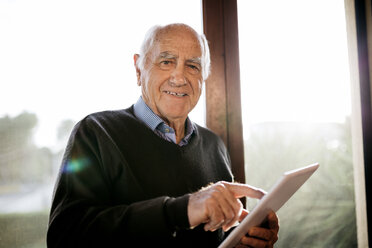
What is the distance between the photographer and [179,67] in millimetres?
1200

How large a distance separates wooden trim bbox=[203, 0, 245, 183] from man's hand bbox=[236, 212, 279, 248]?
0.48 meters

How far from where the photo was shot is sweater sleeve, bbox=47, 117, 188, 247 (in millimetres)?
773

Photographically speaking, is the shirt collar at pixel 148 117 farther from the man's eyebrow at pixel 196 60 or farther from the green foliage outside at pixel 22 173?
the green foliage outside at pixel 22 173

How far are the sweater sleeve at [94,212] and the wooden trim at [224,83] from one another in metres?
0.72

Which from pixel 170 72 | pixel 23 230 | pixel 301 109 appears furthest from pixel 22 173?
pixel 301 109

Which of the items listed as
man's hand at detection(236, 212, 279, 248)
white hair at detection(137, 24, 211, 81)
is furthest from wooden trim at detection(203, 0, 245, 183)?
man's hand at detection(236, 212, 279, 248)

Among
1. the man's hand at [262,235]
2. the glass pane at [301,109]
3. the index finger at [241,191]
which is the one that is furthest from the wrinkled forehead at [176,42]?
the man's hand at [262,235]

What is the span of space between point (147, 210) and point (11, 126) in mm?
807

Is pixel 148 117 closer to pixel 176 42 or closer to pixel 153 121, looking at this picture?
pixel 153 121

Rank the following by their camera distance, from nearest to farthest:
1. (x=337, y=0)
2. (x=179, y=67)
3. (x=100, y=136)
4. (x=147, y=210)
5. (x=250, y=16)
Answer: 1. (x=147, y=210)
2. (x=100, y=136)
3. (x=179, y=67)
4. (x=250, y=16)
5. (x=337, y=0)

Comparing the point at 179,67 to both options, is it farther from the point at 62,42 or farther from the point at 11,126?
the point at 11,126

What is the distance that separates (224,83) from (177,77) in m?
0.40

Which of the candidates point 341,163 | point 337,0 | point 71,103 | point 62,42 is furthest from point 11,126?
point 337,0

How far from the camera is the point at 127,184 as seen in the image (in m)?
0.98
